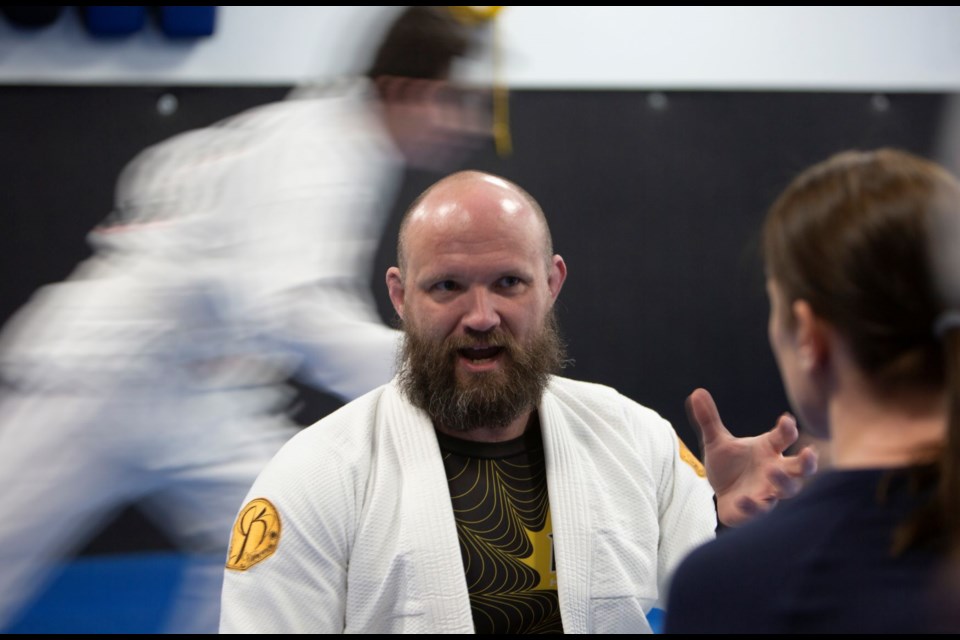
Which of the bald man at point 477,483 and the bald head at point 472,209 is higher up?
the bald head at point 472,209

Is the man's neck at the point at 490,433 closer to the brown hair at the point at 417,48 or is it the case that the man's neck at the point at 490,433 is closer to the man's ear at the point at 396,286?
the man's ear at the point at 396,286

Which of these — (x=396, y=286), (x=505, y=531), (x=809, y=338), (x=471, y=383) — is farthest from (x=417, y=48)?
(x=809, y=338)

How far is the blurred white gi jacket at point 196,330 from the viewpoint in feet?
8.88

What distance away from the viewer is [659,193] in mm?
4832

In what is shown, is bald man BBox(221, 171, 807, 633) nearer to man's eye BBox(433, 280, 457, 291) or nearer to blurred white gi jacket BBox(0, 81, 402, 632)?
man's eye BBox(433, 280, 457, 291)

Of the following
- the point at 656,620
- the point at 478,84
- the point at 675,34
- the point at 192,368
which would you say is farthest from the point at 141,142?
the point at 656,620

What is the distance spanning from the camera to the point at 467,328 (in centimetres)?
204

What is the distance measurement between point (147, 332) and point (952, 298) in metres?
2.34

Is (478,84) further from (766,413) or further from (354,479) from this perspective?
(354,479)

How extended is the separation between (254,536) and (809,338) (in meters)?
1.08

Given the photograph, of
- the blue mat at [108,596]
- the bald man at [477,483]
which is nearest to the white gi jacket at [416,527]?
the bald man at [477,483]

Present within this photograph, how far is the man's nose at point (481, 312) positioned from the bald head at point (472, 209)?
0.46ft

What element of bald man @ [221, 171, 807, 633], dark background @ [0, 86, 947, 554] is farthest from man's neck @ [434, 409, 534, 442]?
dark background @ [0, 86, 947, 554]

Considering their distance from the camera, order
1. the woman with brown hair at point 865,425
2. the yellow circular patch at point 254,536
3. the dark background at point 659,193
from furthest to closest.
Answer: the dark background at point 659,193, the yellow circular patch at point 254,536, the woman with brown hair at point 865,425
